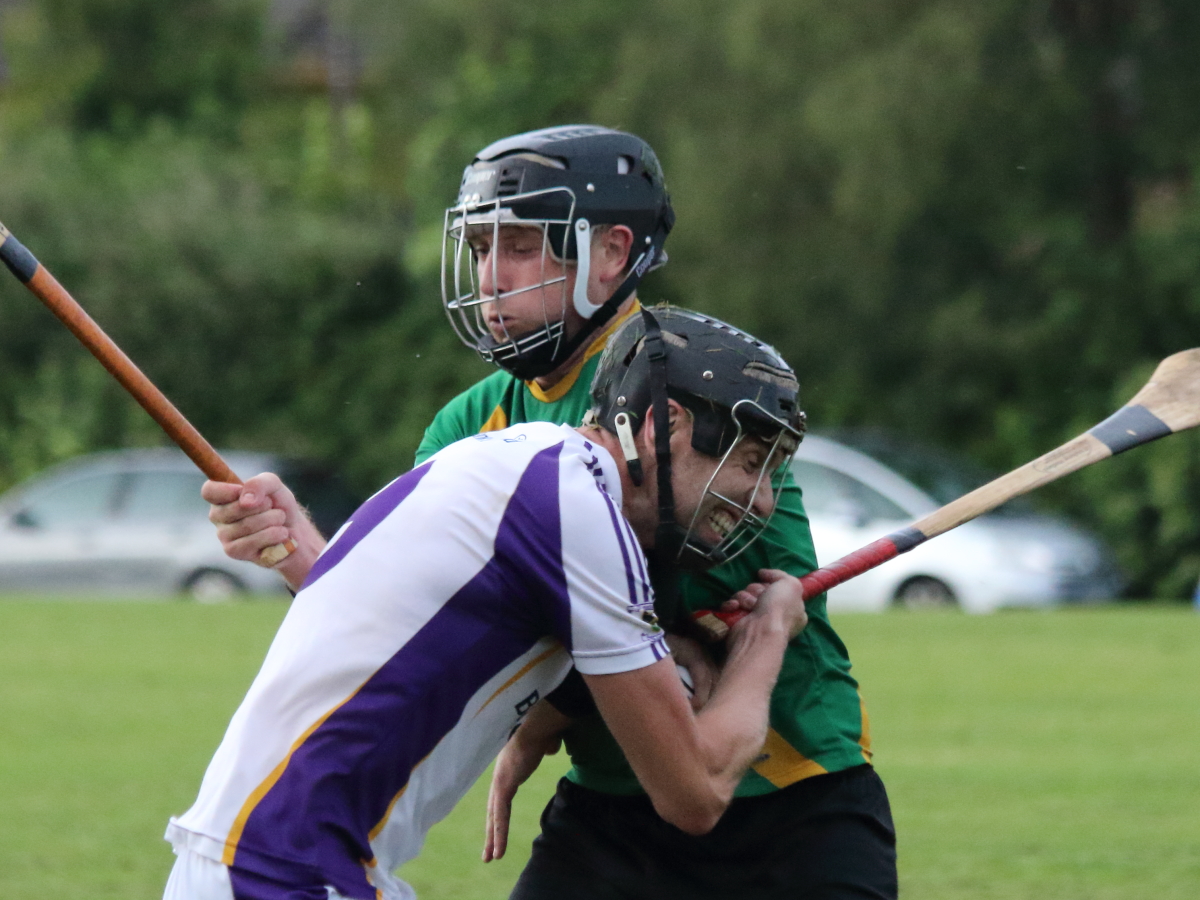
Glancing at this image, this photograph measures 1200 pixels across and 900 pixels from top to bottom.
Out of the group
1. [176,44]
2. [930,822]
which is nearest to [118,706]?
[930,822]

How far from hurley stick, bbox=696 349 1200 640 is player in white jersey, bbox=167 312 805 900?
0.73m

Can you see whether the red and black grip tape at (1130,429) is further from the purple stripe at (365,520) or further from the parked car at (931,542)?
the parked car at (931,542)

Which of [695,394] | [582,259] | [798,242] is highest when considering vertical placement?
[582,259]

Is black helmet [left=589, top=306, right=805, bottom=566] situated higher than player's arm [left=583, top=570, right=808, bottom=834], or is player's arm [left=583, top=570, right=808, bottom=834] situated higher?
black helmet [left=589, top=306, right=805, bottom=566]

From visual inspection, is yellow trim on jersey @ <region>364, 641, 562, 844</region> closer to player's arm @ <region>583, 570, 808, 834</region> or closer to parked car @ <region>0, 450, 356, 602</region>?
player's arm @ <region>583, 570, 808, 834</region>

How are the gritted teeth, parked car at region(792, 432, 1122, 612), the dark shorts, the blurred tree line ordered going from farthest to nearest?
1. the blurred tree line
2. parked car at region(792, 432, 1122, 612)
3. the dark shorts
4. the gritted teeth

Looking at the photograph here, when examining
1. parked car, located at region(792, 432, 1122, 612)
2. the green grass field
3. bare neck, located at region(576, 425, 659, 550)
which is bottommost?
parked car, located at region(792, 432, 1122, 612)

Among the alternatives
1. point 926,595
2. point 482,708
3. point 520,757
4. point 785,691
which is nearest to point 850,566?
point 785,691

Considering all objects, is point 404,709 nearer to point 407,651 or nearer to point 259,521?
point 407,651

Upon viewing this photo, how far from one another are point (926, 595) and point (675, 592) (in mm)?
14331

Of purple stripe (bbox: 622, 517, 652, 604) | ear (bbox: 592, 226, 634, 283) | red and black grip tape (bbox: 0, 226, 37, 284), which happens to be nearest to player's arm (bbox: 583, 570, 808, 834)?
purple stripe (bbox: 622, 517, 652, 604)

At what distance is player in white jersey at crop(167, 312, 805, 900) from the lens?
9.53 ft

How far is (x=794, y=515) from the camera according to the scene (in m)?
3.82

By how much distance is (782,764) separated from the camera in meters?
3.74
